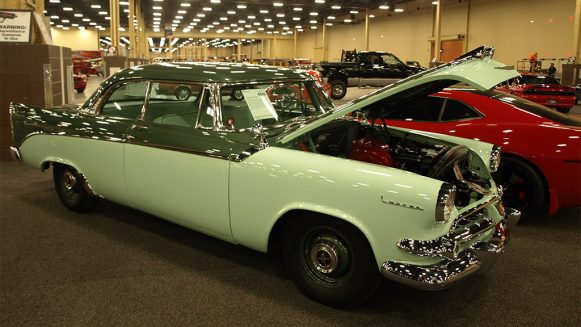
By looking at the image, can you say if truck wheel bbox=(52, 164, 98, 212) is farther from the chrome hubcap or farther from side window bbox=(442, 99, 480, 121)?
side window bbox=(442, 99, 480, 121)

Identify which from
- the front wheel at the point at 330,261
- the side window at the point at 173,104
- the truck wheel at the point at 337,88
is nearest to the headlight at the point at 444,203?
the front wheel at the point at 330,261

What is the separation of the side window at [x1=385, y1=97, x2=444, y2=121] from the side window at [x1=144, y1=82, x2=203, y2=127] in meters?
2.25

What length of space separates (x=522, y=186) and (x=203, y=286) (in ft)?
10.6

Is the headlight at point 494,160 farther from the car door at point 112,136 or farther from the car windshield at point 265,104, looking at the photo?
the car door at point 112,136

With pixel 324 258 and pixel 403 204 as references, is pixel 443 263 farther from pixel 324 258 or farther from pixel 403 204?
pixel 324 258

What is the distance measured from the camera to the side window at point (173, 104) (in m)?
4.11

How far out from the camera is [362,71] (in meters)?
19.2

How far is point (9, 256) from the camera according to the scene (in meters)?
4.10

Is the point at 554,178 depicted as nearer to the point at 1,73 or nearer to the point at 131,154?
the point at 131,154

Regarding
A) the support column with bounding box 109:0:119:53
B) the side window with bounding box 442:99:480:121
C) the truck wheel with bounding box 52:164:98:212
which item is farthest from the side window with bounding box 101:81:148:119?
the support column with bounding box 109:0:119:53

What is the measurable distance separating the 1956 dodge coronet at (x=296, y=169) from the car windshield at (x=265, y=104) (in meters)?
0.01

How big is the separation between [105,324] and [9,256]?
5.19ft

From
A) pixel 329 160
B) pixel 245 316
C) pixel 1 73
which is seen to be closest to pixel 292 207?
pixel 329 160

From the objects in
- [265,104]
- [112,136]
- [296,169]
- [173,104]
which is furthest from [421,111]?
[112,136]
